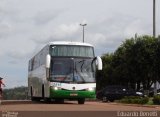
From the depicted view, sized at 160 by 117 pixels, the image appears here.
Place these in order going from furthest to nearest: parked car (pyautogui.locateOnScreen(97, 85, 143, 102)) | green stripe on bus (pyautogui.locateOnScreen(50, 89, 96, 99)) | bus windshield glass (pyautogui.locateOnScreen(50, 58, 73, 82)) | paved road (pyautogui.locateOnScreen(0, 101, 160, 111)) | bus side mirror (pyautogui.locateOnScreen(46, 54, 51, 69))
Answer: parked car (pyautogui.locateOnScreen(97, 85, 143, 102)) → bus windshield glass (pyautogui.locateOnScreen(50, 58, 73, 82)) → green stripe on bus (pyautogui.locateOnScreen(50, 89, 96, 99)) → bus side mirror (pyautogui.locateOnScreen(46, 54, 51, 69)) → paved road (pyautogui.locateOnScreen(0, 101, 160, 111))

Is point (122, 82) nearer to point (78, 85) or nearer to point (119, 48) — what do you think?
point (119, 48)

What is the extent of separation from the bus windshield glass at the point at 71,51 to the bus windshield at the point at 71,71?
0.43m

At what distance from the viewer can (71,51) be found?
33250mm

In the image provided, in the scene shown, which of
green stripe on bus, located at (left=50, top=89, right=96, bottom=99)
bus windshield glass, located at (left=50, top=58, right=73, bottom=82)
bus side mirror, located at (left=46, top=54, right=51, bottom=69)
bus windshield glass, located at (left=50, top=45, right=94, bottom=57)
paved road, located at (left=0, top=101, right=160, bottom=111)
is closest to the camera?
paved road, located at (left=0, top=101, right=160, bottom=111)

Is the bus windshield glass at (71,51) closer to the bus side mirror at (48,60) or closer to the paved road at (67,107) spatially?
the bus side mirror at (48,60)

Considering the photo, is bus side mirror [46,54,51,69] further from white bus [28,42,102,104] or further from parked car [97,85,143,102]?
parked car [97,85,143,102]

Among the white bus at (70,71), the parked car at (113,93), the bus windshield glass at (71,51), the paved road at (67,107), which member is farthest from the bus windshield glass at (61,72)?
the parked car at (113,93)

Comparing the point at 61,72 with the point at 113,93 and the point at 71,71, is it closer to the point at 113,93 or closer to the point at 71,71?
the point at 71,71

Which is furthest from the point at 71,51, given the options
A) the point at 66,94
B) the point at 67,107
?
the point at 67,107

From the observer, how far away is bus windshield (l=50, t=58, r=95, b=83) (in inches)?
1283

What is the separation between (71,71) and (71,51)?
1389 mm

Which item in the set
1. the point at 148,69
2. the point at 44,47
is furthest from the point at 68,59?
the point at 148,69

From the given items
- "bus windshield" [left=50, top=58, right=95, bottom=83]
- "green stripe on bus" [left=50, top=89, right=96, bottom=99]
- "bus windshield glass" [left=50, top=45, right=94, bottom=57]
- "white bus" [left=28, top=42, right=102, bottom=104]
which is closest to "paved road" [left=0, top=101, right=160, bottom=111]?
"green stripe on bus" [left=50, top=89, right=96, bottom=99]

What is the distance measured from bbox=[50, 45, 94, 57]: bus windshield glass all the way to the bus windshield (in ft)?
1.42
